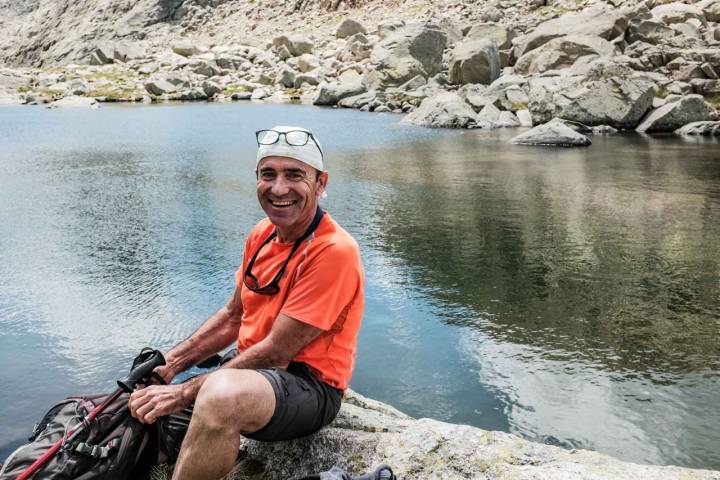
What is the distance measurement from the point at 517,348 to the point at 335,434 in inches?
187

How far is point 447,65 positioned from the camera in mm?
63125

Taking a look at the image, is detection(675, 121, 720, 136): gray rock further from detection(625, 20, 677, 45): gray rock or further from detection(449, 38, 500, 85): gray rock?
detection(625, 20, 677, 45): gray rock

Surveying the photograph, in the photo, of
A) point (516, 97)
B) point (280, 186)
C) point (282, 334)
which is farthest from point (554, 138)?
point (282, 334)

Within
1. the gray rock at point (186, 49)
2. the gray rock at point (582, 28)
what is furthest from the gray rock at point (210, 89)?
the gray rock at point (582, 28)

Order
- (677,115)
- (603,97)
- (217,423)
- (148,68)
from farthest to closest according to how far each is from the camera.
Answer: (148,68) → (603,97) → (677,115) → (217,423)

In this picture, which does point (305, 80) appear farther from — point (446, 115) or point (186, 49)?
point (186, 49)

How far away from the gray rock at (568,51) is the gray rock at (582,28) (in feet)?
9.34

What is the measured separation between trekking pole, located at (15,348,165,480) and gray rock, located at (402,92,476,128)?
1425 inches

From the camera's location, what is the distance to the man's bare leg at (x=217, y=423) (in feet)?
11.5

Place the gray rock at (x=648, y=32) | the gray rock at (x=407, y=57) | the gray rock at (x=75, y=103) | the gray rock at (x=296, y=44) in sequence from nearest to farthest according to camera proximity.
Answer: the gray rock at (x=648, y=32) → the gray rock at (x=407, y=57) → the gray rock at (x=75, y=103) → the gray rock at (x=296, y=44)

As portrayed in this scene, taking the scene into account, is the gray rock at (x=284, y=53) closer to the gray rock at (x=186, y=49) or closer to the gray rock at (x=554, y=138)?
the gray rock at (x=186, y=49)

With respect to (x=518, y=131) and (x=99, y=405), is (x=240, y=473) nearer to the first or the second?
(x=99, y=405)

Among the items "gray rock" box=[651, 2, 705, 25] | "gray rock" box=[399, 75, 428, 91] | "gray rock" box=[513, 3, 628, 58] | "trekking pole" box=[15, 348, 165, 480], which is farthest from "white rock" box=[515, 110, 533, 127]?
"trekking pole" box=[15, 348, 165, 480]

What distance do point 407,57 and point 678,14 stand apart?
27.5 meters
